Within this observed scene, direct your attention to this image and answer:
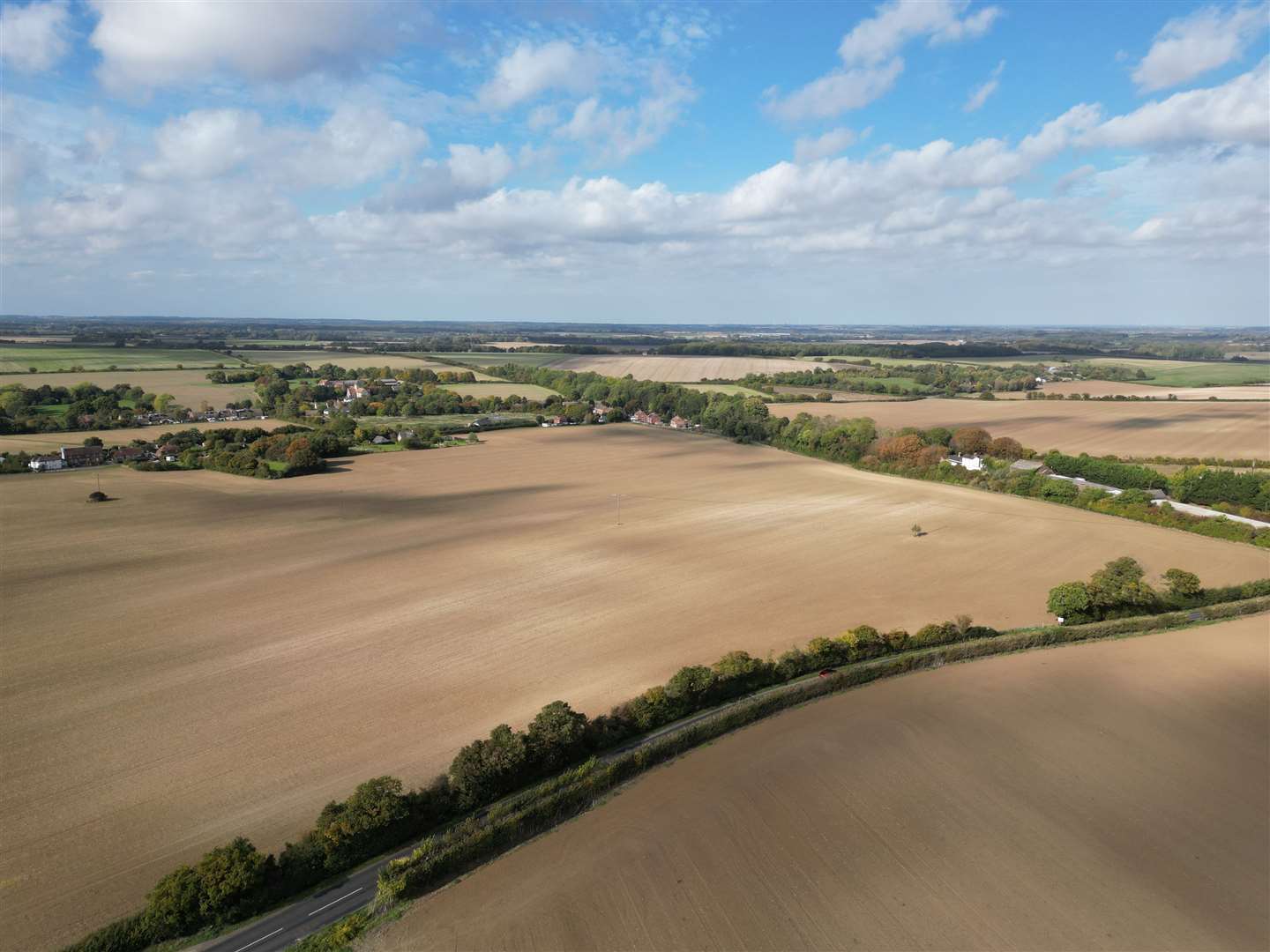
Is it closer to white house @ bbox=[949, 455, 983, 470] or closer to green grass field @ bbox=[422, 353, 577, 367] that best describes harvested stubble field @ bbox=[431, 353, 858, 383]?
green grass field @ bbox=[422, 353, 577, 367]

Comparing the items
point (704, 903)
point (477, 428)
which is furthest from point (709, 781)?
point (477, 428)

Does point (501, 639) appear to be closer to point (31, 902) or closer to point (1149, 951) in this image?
point (31, 902)

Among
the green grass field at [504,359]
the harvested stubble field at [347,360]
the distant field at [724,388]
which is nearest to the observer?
the distant field at [724,388]

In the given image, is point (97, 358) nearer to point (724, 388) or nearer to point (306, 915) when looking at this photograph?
point (724, 388)

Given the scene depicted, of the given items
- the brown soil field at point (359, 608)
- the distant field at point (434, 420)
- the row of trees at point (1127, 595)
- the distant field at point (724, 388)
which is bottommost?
the brown soil field at point (359, 608)

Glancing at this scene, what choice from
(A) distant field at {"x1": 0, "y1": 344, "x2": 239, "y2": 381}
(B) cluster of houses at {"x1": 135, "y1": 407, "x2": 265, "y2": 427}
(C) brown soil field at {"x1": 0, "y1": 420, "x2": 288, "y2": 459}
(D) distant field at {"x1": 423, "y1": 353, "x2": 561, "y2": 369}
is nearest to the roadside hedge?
(C) brown soil field at {"x1": 0, "y1": 420, "x2": 288, "y2": 459}

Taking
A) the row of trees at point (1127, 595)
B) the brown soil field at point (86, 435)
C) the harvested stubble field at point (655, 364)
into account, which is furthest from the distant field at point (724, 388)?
the row of trees at point (1127, 595)

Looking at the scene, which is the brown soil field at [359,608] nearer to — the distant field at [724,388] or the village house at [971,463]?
the village house at [971,463]
